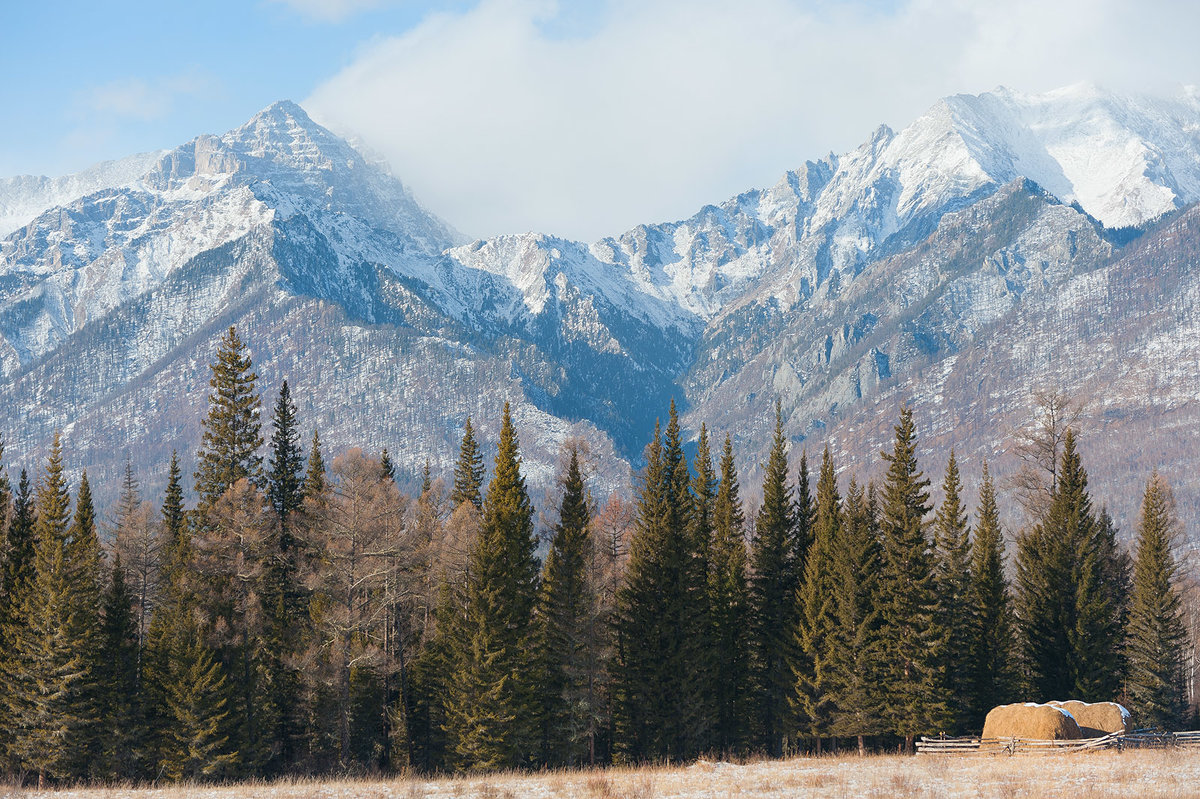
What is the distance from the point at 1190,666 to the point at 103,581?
90435mm

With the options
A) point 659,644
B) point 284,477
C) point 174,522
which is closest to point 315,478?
point 284,477

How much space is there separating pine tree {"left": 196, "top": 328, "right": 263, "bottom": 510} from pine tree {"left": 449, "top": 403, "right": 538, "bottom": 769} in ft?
59.8

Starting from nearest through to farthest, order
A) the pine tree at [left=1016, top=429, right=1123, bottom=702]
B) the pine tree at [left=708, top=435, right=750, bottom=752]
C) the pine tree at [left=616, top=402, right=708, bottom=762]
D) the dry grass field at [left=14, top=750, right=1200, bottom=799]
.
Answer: the dry grass field at [left=14, top=750, right=1200, bottom=799] < the pine tree at [left=616, top=402, right=708, bottom=762] < the pine tree at [left=1016, top=429, right=1123, bottom=702] < the pine tree at [left=708, top=435, right=750, bottom=752]

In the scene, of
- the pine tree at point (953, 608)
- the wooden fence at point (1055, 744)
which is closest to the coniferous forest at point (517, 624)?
the pine tree at point (953, 608)

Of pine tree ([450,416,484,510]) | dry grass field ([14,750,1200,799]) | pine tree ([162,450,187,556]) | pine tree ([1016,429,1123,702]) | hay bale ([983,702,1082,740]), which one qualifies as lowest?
dry grass field ([14,750,1200,799])

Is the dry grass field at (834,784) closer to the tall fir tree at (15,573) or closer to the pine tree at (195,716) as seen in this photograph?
the pine tree at (195,716)

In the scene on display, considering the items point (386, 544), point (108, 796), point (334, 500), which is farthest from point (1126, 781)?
point (334, 500)

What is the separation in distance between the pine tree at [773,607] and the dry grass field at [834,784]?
114 feet

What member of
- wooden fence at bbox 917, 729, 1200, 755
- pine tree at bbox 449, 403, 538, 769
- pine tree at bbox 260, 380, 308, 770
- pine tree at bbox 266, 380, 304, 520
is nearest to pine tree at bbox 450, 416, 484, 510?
pine tree at bbox 266, 380, 304, 520

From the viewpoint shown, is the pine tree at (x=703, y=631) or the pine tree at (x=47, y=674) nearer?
the pine tree at (x=47, y=674)

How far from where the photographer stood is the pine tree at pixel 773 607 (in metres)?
72.6

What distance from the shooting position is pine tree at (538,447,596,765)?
6325 centimetres

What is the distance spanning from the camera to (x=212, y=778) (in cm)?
5766

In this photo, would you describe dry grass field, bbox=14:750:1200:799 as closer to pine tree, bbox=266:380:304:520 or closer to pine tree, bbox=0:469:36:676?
pine tree, bbox=0:469:36:676
